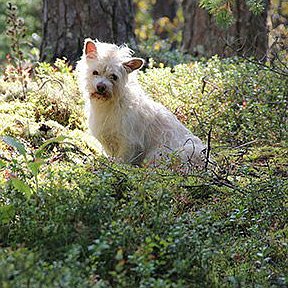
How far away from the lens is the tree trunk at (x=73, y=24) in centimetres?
980

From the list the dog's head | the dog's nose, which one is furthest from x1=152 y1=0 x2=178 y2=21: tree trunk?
the dog's nose

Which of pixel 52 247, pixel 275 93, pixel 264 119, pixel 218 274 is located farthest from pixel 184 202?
pixel 275 93

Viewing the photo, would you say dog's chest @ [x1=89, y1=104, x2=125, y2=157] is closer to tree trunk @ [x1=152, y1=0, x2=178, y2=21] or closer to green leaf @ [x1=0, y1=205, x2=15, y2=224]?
green leaf @ [x1=0, y1=205, x2=15, y2=224]

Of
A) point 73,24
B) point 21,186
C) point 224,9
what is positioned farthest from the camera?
point 73,24

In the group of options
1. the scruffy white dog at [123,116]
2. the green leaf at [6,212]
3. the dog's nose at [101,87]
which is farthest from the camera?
the scruffy white dog at [123,116]

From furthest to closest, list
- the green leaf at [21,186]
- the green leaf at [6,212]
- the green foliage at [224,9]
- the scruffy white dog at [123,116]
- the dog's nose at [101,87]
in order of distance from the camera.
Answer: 1. the scruffy white dog at [123,116]
2. the dog's nose at [101,87]
3. the green foliage at [224,9]
4. the green leaf at [21,186]
5. the green leaf at [6,212]

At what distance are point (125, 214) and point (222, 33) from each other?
7682mm

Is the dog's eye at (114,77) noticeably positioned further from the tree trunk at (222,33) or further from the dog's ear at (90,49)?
the tree trunk at (222,33)

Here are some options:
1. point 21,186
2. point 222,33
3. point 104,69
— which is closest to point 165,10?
point 222,33

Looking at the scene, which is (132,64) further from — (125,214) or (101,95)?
(125,214)

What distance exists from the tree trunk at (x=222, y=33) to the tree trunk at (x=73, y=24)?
182cm

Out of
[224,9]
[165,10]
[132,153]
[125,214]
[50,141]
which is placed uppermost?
[224,9]

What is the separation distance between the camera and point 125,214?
4.18 metres

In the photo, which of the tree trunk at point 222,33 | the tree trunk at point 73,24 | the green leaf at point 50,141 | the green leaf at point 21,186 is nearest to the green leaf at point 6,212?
the green leaf at point 21,186
